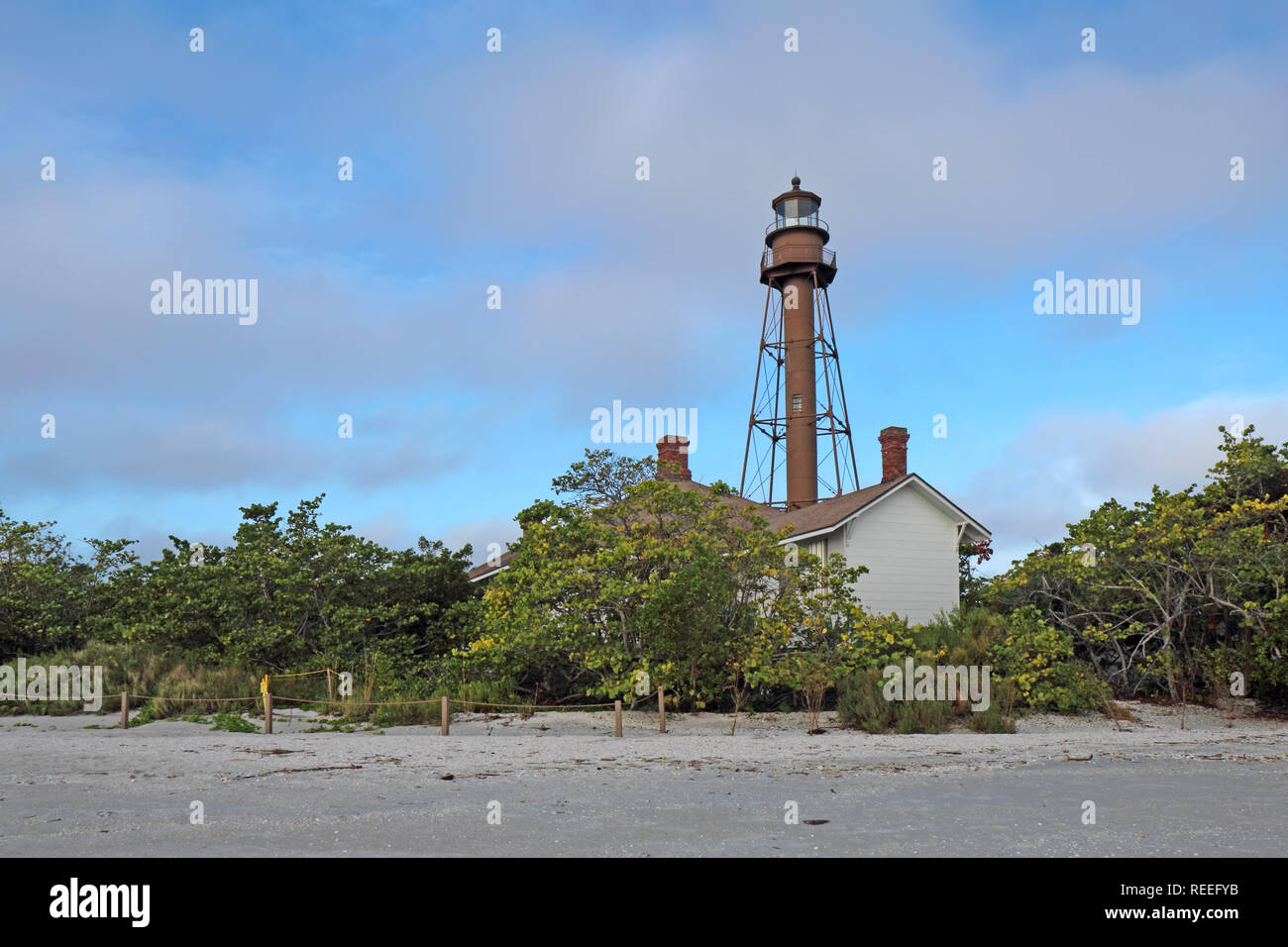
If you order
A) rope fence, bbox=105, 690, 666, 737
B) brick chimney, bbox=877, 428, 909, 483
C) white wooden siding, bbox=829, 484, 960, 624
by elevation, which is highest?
brick chimney, bbox=877, 428, 909, 483

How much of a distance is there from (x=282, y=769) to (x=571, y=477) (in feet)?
48.0

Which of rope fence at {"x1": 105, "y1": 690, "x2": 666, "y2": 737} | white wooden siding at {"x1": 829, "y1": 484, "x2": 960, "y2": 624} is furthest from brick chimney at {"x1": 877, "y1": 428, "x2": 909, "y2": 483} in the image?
rope fence at {"x1": 105, "y1": 690, "x2": 666, "y2": 737}

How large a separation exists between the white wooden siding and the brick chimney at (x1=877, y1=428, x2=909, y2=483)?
1866mm

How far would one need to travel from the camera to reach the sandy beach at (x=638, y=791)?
26.5 ft

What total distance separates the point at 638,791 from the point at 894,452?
19.4m

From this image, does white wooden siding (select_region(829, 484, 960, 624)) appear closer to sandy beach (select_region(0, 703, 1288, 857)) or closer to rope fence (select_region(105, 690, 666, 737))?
sandy beach (select_region(0, 703, 1288, 857))

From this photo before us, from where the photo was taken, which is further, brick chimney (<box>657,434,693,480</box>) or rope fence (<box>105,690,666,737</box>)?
brick chimney (<box>657,434,693,480</box>)

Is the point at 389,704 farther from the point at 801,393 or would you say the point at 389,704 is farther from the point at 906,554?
the point at 801,393

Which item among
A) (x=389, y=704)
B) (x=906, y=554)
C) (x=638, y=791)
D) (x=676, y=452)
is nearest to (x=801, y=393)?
(x=676, y=452)

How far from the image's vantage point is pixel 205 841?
26.2 feet

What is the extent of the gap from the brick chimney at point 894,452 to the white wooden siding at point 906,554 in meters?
1.87

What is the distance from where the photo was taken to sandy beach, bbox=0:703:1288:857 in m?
8.09
